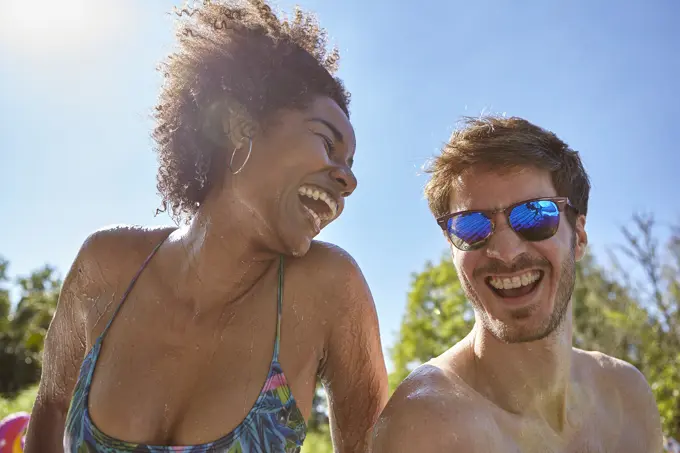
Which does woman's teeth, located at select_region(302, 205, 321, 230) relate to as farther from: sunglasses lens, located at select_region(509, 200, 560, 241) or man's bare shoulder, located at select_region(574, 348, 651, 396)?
man's bare shoulder, located at select_region(574, 348, 651, 396)

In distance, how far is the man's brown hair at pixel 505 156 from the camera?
2539 millimetres

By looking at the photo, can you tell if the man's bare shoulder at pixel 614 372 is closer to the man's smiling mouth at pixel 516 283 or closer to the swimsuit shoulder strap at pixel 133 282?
the man's smiling mouth at pixel 516 283

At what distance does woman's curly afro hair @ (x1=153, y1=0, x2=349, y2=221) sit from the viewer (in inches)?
85.7

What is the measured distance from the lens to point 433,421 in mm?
2201

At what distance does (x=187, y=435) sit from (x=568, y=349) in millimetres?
1863

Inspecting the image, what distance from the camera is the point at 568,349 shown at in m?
2.72

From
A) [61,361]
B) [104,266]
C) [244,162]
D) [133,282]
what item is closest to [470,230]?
[244,162]

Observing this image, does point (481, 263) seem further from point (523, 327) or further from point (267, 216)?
point (267, 216)

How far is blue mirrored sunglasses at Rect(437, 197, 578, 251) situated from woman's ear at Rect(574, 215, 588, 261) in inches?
10.2

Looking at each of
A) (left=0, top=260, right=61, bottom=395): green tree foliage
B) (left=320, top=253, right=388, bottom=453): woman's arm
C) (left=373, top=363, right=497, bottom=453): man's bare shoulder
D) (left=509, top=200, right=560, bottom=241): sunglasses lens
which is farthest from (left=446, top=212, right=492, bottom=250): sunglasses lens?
(left=0, top=260, right=61, bottom=395): green tree foliage

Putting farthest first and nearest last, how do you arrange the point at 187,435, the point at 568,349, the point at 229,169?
1. the point at 568,349
2. the point at 229,169
3. the point at 187,435

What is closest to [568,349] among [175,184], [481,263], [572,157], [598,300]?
[481,263]

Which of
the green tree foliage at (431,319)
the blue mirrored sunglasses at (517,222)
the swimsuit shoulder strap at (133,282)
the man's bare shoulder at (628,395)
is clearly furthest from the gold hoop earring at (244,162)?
the green tree foliage at (431,319)

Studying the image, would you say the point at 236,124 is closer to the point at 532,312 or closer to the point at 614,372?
the point at 532,312
